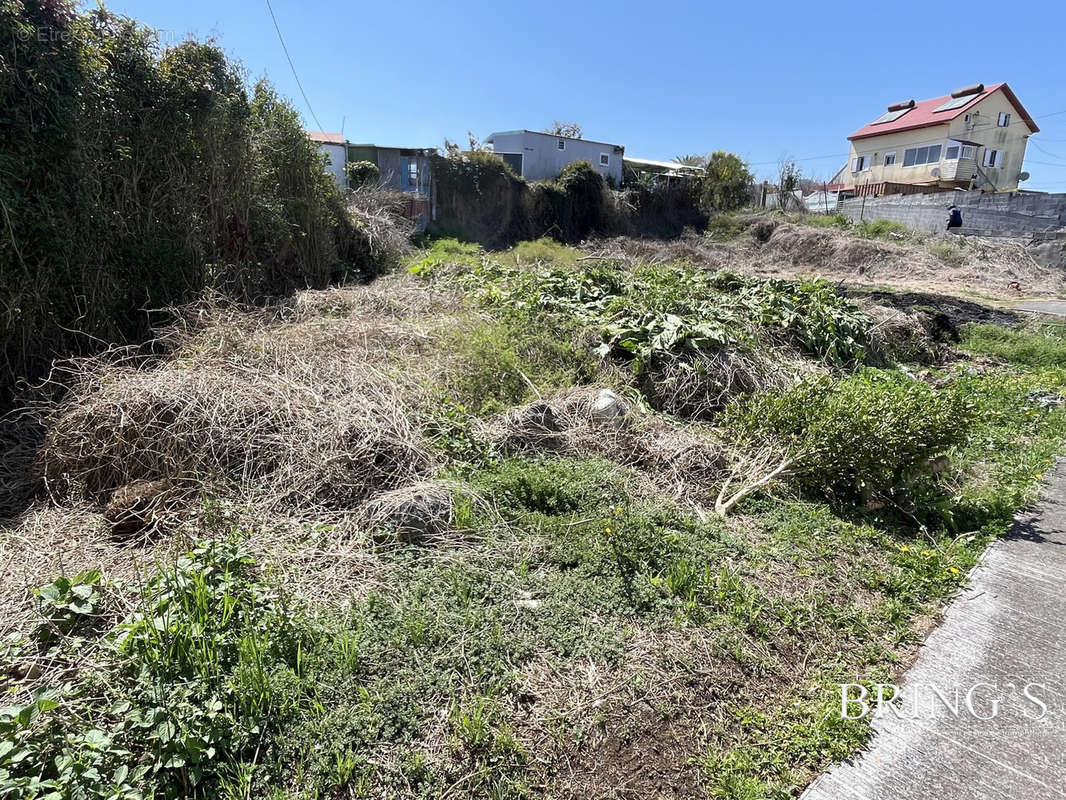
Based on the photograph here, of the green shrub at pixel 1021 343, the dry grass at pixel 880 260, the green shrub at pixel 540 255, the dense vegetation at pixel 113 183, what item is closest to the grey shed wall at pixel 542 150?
the dry grass at pixel 880 260

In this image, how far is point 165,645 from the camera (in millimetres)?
2006

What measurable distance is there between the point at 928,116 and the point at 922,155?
2154mm

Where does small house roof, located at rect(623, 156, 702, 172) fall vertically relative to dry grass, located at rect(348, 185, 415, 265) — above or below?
above

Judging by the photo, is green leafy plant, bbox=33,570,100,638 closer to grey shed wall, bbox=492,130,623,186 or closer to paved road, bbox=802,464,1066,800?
paved road, bbox=802,464,1066,800

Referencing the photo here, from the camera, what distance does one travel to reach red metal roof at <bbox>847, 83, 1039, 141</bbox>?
28422 mm

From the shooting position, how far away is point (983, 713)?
2152mm

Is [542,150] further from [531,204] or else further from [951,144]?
[951,144]

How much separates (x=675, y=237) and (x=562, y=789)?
2426 cm

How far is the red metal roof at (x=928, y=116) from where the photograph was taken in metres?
28.4

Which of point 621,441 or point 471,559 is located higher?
point 621,441

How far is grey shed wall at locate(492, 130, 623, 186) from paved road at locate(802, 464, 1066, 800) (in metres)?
24.3

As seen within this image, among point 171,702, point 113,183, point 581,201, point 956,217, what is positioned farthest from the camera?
point 581,201

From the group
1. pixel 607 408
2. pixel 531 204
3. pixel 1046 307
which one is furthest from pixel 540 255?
pixel 1046 307

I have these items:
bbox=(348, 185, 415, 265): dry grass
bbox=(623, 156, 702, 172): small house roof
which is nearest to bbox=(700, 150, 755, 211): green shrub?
bbox=(623, 156, 702, 172): small house roof
